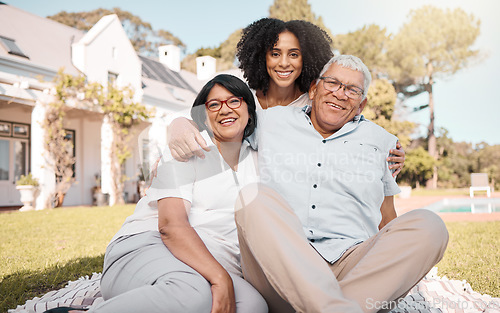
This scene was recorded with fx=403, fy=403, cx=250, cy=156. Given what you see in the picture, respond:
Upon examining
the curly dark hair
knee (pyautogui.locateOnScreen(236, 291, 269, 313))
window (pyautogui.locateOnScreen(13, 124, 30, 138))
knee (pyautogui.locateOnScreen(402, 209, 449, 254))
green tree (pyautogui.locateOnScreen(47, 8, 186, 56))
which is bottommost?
knee (pyautogui.locateOnScreen(236, 291, 269, 313))

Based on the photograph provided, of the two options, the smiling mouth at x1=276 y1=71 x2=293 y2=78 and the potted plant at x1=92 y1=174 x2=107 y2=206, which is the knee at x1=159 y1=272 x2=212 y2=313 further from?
the potted plant at x1=92 y1=174 x2=107 y2=206

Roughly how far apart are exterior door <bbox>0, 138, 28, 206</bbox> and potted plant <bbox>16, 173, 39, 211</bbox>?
191 centimetres

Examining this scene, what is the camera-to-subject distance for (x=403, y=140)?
18656 mm

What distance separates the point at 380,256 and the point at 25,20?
13.1 metres

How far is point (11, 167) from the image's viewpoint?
11070 mm

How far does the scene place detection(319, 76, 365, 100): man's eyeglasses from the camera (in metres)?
2.10

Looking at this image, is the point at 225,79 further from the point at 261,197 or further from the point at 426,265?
the point at 426,265

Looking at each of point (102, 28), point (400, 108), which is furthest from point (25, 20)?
point (400, 108)

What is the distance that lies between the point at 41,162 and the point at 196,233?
9703 mm

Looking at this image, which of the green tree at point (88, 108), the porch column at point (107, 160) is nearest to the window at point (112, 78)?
the green tree at point (88, 108)

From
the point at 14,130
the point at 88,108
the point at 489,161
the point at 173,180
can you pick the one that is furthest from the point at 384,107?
the point at 173,180

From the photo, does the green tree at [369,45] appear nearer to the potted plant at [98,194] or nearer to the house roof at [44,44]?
the house roof at [44,44]

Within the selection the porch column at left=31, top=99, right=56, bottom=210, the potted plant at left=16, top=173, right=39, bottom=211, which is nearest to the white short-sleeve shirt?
the potted plant at left=16, top=173, right=39, bottom=211

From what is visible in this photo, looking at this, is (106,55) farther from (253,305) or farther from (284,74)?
(253,305)
